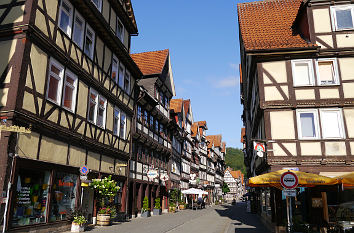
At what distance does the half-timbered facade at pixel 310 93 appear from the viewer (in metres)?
14.8

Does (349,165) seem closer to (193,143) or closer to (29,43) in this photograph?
(29,43)

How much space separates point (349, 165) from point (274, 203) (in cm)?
390

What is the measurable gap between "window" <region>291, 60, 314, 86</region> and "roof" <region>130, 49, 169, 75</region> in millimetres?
14416

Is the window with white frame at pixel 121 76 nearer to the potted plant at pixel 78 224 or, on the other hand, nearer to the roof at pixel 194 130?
the potted plant at pixel 78 224

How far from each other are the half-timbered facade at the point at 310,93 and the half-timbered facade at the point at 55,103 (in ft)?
26.5

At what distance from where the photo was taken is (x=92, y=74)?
52.2 ft

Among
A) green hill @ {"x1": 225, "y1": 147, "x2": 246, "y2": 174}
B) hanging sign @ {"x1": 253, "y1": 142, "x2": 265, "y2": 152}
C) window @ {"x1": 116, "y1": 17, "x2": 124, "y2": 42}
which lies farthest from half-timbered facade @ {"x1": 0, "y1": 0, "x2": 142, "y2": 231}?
green hill @ {"x1": 225, "y1": 147, "x2": 246, "y2": 174}

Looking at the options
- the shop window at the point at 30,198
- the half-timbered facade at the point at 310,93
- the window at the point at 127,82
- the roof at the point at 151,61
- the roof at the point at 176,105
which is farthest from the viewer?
the roof at the point at 176,105

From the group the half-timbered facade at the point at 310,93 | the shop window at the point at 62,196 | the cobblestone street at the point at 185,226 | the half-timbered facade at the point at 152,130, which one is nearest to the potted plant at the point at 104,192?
the cobblestone street at the point at 185,226

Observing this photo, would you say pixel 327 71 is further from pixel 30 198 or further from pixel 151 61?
pixel 151 61

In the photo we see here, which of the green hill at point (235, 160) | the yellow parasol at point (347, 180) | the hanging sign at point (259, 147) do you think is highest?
the green hill at point (235, 160)

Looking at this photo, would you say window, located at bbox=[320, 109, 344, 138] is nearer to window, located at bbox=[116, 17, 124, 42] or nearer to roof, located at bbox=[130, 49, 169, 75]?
window, located at bbox=[116, 17, 124, 42]

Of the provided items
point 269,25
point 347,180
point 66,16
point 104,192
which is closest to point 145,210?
point 104,192

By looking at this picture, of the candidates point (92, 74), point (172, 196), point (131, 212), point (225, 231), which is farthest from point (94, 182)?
point (172, 196)
